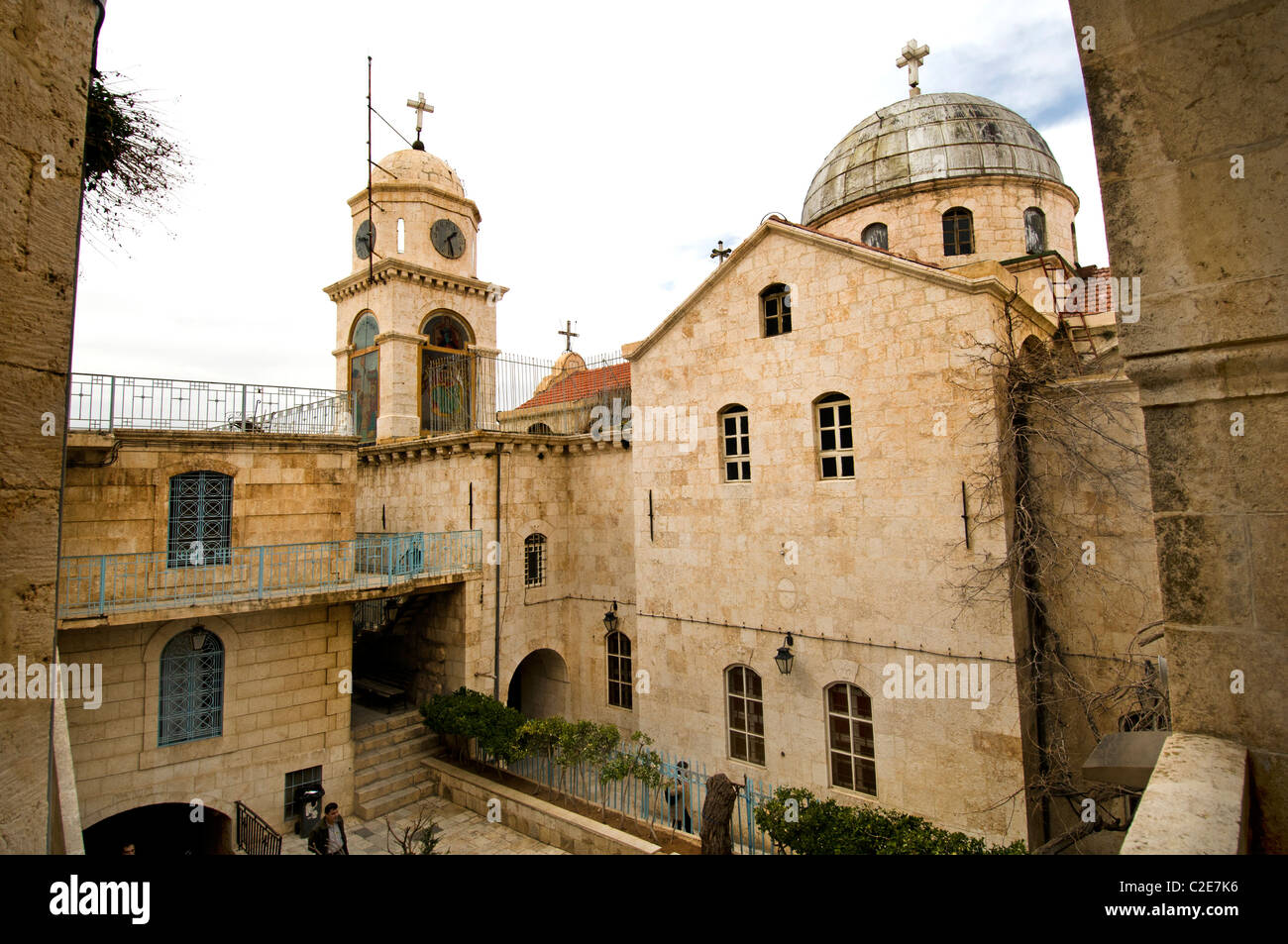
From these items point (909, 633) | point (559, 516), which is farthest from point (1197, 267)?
point (559, 516)

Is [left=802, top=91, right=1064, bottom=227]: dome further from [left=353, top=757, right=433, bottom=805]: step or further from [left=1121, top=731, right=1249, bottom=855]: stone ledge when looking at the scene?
[left=353, top=757, right=433, bottom=805]: step

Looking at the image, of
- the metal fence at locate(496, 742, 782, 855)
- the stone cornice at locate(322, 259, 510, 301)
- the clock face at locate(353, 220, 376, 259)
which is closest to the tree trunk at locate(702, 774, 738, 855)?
the metal fence at locate(496, 742, 782, 855)

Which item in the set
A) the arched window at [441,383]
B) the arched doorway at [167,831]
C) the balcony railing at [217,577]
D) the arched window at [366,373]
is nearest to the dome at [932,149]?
the arched window at [441,383]

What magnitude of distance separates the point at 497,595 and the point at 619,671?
11.5 feet

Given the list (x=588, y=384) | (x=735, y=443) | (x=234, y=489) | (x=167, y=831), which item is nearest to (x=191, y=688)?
(x=167, y=831)

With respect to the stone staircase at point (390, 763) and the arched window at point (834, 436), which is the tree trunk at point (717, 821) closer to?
the arched window at point (834, 436)

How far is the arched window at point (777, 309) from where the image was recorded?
38.7 feet

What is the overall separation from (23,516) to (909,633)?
33.4 feet

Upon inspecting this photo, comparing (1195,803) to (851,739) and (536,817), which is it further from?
(536,817)

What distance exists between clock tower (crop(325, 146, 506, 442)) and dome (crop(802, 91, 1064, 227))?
10.8 m

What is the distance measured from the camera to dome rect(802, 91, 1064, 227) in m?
15.6

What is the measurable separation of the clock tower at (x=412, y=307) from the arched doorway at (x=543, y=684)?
7006 mm

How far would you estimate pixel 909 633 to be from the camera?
10000 mm

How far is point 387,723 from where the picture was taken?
14016 millimetres
